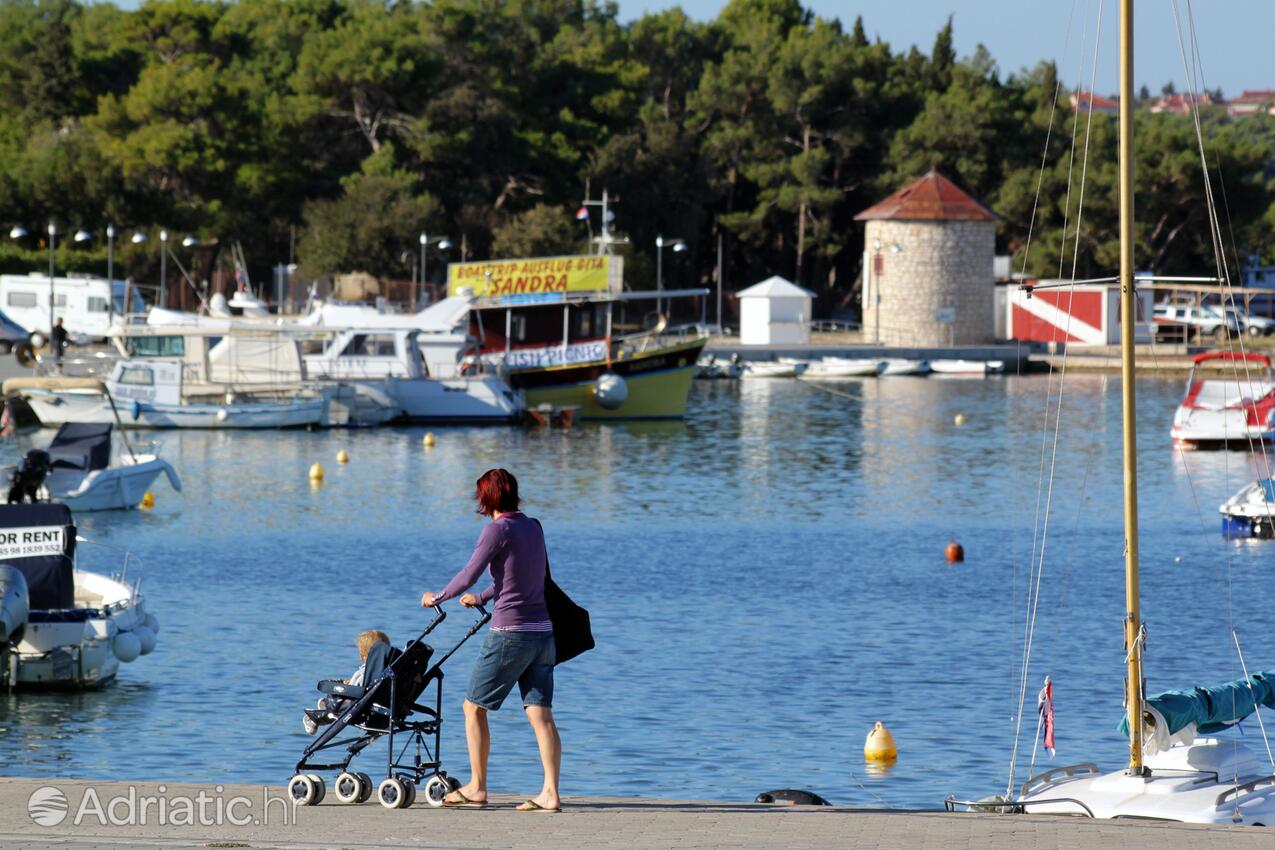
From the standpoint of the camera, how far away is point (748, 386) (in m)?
74.2

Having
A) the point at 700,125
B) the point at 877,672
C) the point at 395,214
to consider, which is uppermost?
the point at 700,125

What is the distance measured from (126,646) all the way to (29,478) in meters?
11.3

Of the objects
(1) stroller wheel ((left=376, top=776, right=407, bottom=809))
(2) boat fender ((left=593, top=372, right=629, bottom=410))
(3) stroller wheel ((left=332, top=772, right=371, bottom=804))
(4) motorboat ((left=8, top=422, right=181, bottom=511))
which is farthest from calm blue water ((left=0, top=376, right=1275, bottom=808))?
(1) stroller wheel ((left=376, top=776, right=407, bottom=809))

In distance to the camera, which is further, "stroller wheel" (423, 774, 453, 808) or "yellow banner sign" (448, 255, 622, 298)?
"yellow banner sign" (448, 255, 622, 298)

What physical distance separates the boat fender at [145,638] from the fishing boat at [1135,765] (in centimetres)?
921

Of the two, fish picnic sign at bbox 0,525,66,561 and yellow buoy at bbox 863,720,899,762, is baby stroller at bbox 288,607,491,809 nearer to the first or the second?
yellow buoy at bbox 863,720,899,762

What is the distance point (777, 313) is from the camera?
276 feet

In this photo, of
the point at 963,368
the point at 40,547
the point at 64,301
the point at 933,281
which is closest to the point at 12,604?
the point at 40,547

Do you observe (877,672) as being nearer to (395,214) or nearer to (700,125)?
(395,214)

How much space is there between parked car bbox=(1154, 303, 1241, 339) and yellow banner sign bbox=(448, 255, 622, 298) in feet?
122

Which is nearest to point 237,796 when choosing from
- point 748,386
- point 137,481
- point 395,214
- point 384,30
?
point 137,481

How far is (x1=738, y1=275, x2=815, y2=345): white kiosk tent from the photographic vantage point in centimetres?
8381

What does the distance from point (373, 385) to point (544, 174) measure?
134 ft

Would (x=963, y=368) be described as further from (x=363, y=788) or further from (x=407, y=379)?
(x=363, y=788)
